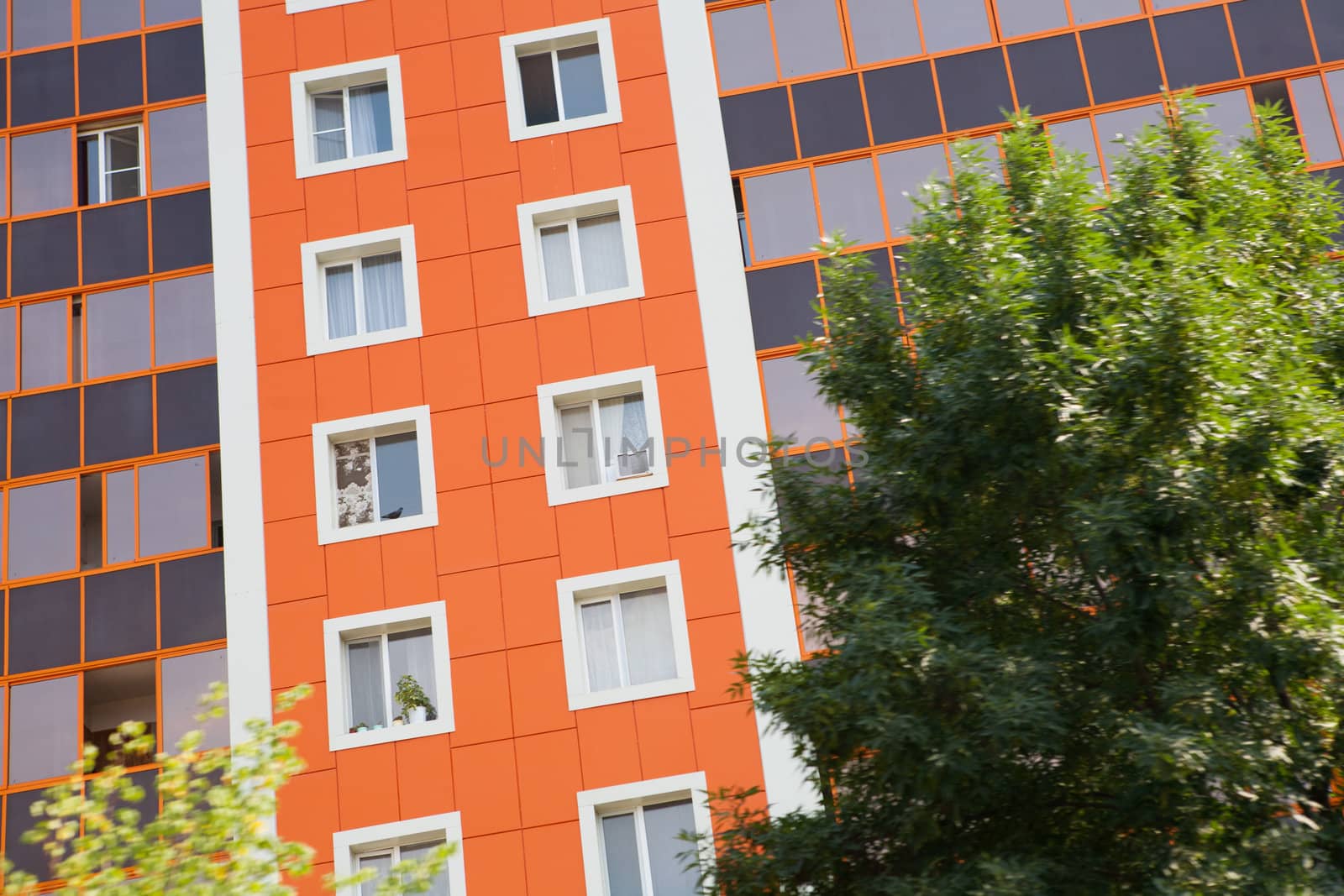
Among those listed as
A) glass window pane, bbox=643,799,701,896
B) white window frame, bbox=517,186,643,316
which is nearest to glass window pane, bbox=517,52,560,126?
white window frame, bbox=517,186,643,316

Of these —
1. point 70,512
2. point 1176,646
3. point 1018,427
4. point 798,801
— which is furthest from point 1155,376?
point 70,512

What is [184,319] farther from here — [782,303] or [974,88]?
[974,88]

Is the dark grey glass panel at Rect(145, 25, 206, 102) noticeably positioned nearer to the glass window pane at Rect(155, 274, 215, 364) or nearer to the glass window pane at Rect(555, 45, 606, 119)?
the glass window pane at Rect(155, 274, 215, 364)

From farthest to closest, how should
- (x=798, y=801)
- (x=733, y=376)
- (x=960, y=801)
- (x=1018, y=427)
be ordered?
(x=733, y=376) → (x=798, y=801) → (x=1018, y=427) → (x=960, y=801)

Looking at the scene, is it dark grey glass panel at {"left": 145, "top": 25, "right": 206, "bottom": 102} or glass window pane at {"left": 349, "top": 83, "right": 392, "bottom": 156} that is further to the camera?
dark grey glass panel at {"left": 145, "top": 25, "right": 206, "bottom": 102}

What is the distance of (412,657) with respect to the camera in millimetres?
25016

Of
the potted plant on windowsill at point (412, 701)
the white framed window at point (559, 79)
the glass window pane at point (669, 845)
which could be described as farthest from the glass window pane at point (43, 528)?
the glass window pane at point (669, 845)

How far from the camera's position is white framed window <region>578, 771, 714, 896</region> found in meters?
23.2

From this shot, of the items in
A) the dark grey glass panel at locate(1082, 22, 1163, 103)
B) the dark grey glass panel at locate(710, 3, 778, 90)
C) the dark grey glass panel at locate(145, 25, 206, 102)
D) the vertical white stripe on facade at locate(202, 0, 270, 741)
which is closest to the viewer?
the vertical white stripe on facade at locate(202, 0, 270, 741)

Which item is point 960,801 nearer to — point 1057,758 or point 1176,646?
point 1057,758

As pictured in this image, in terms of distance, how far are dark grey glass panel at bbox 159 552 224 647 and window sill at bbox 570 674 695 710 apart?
6412 mm

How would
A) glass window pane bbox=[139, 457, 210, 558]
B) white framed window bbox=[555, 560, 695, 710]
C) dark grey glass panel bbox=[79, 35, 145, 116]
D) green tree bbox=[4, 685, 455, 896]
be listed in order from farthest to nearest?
dark grey glass panel bbox=[79, 35, 145, 116] → glass window pane bbox=[139, 457, 210, 558] → white framed window bbox=[555, 560, 695, 710] → green tree bbox=[4, 685, 455, 896]

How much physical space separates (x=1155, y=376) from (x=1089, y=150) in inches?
561

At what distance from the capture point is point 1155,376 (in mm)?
13117
